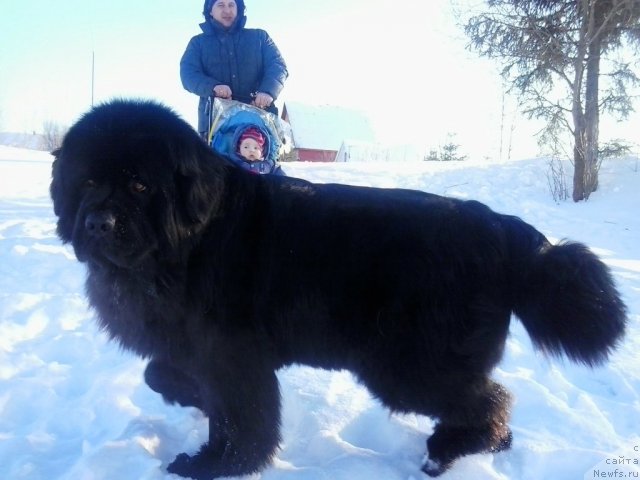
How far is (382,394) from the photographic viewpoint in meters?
2.20

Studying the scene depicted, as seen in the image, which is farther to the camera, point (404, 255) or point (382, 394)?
point (382, 394)

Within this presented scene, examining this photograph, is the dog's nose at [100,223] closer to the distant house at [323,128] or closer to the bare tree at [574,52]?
the bare tree at [574,52]

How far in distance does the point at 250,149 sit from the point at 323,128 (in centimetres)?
3685

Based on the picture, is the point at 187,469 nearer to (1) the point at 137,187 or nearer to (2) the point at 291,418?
(2) the point at 291,418

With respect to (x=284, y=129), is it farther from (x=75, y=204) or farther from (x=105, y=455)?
(x=105, y=455)

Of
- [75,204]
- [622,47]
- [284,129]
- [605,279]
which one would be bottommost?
[605,279]

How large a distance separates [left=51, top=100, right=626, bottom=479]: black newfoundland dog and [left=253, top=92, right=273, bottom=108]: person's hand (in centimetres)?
198

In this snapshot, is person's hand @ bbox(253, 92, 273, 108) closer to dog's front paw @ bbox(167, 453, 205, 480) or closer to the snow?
the snow

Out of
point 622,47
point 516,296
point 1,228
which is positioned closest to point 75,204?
point 516,296

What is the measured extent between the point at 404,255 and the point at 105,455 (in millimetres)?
1545

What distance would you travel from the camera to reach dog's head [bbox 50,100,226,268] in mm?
1914

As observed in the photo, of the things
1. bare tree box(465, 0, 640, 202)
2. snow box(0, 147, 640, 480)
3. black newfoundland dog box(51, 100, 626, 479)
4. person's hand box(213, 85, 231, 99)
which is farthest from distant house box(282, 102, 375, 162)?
black newfoundland dog box(51, 100, 626, 479)

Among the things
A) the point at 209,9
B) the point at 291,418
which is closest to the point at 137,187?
the point at 291,418

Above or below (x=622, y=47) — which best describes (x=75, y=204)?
below
